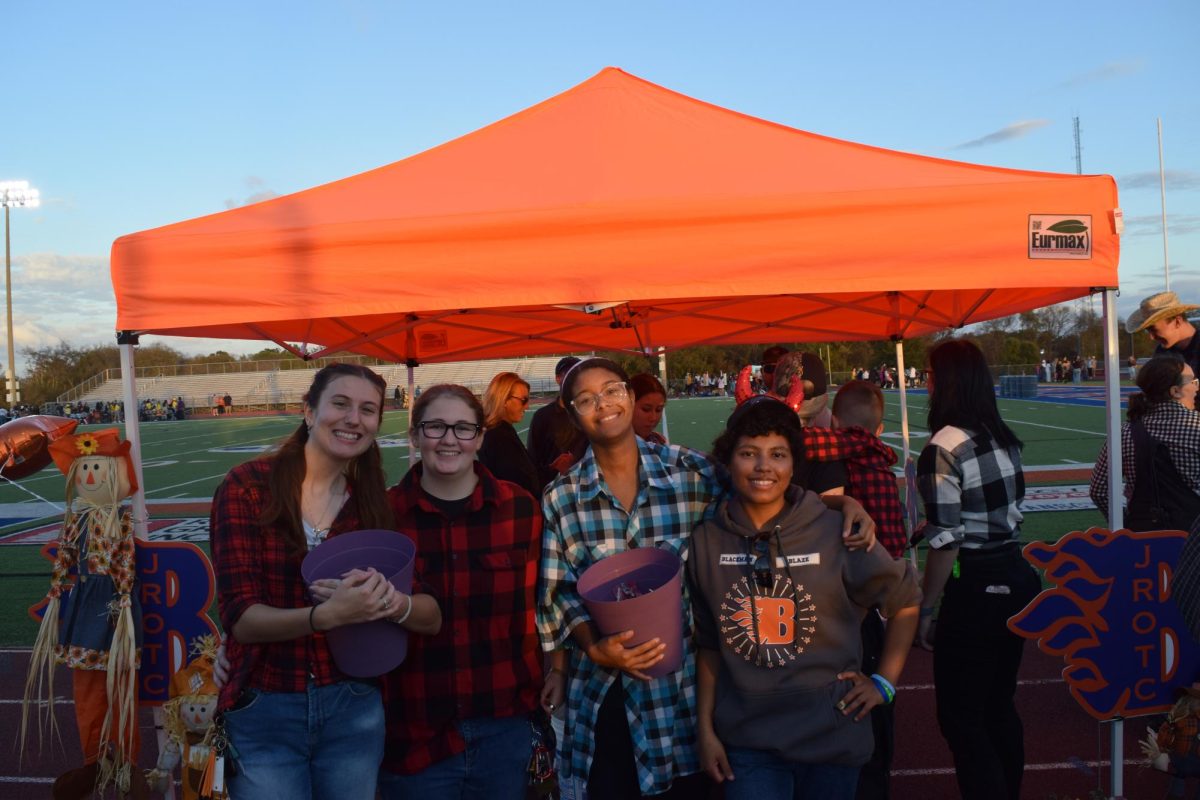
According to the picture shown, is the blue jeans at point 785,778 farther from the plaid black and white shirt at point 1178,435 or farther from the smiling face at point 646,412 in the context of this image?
the smiling face at point 646,412

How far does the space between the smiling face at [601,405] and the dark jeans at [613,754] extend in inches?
28.4

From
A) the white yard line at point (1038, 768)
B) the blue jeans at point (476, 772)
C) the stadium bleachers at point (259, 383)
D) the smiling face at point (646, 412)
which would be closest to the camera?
the blue jeans at point (476, 772)

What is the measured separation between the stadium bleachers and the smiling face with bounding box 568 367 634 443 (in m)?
59.4

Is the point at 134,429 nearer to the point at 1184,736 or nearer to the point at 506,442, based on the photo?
the point at 506,442

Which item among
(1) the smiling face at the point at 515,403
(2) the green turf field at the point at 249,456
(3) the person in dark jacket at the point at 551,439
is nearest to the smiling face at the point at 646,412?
(3) the person in dark jacket at the point at 551,439

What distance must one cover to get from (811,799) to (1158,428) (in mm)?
3162

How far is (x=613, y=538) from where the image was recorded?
2318 millimetres

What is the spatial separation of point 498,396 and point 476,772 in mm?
2704

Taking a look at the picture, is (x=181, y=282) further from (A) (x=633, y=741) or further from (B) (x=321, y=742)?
(A) (x=633, y=741)

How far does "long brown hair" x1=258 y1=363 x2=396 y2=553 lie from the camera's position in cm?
214

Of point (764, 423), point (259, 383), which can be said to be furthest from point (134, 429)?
point (259, 383)

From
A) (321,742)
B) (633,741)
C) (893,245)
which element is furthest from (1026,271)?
(321,742)

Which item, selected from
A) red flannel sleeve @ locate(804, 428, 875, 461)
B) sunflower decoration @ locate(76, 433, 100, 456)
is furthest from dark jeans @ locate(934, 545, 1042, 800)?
sunflower decoration @ locate(76, 433, 100, 456)

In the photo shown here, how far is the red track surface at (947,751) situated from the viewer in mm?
3846
